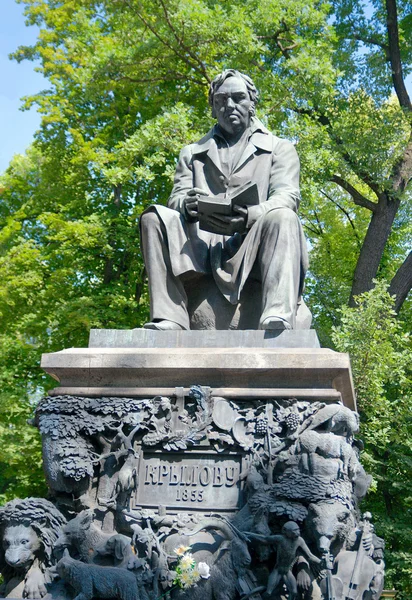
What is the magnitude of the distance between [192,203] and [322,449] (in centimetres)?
216

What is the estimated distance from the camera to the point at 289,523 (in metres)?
5.20

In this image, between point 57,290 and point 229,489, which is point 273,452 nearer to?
point 229,489

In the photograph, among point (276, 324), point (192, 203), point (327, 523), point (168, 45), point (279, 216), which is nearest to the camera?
point (327, 523)

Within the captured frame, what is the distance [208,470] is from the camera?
5660 mm

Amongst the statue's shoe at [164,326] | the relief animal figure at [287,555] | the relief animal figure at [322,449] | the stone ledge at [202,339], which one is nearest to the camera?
the relief animal figure at [287,555]

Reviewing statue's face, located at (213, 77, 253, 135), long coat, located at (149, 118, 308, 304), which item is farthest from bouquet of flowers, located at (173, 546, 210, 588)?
statue's face, located at (213, 77, 253, 135)

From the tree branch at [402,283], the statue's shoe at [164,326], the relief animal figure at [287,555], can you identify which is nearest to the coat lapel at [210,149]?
the statue's shoe at [164,326]

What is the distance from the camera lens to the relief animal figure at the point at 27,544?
545 cm

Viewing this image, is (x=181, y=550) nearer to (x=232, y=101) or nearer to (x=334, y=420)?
(x=334, y=420)

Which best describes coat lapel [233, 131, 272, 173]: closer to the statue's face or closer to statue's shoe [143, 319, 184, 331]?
the statue's face

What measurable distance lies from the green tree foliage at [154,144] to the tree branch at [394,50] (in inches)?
1.2

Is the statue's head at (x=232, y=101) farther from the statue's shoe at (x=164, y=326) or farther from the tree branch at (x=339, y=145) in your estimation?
the tree branch at (x=339, y=145)

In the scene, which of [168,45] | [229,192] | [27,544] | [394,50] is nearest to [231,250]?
[229,192]

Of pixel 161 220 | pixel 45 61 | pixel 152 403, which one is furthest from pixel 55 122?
pixel 152 403
